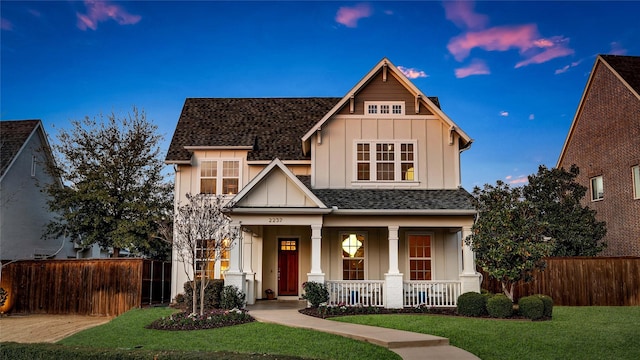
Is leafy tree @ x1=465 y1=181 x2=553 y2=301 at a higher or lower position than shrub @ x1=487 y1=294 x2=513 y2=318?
higher

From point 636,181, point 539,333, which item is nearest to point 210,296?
point 539,333

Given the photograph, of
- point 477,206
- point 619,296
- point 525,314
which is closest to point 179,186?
point 477,206

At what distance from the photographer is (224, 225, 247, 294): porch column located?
62.0 ft

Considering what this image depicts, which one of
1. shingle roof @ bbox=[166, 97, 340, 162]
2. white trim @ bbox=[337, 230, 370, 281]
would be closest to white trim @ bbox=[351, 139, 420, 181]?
white trim @ bbox=[337, 230, 370, 281]

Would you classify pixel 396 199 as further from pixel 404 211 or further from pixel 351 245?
pixel 351 245

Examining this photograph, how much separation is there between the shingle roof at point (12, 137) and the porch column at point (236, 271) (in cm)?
1338

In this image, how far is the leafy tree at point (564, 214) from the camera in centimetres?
2391

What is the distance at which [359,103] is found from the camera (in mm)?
22109

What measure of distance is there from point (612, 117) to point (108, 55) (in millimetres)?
23685

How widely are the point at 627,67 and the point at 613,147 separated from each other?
3984 mm

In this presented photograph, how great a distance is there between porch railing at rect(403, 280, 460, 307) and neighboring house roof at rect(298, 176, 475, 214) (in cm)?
264

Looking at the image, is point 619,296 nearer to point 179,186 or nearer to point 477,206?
point 477,206

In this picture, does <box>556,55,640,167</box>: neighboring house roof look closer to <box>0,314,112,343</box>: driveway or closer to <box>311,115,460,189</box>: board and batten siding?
<box>311,115,460,189</box>: board and batten siding

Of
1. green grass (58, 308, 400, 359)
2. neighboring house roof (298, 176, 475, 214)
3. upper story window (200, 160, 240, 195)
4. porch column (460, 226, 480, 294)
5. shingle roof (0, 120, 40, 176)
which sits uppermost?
shingle roof (0, 120, 40, 176)
